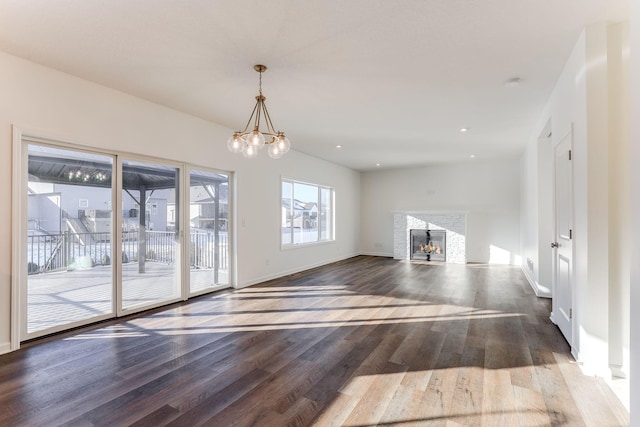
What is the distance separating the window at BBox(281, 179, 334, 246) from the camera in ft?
22.1

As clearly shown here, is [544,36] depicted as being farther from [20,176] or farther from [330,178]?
[330,178]

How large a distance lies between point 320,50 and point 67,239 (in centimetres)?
331

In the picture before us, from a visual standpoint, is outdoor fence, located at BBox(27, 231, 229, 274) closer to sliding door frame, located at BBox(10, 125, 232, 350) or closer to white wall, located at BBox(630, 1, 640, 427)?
sliding door frame, located at BBox(10, 125, 232, 350)

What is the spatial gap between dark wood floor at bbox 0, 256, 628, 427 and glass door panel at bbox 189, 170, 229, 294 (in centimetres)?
72

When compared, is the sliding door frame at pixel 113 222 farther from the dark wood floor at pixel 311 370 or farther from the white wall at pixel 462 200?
the white wall at pixel 462 200

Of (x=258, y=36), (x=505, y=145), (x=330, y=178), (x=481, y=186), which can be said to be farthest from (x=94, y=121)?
(x=481, y=186)

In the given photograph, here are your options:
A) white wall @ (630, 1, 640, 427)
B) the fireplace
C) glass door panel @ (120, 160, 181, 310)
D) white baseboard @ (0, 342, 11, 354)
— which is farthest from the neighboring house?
white wall @ (630, 1, 640, 427)

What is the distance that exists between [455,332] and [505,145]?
4.48 m

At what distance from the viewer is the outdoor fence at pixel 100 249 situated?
3.24m

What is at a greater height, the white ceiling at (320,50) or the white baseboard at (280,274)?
the white ceiling at (320,50)

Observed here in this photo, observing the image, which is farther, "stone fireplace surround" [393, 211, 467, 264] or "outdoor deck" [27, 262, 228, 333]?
"stone fireplace surround" [393, 211, 467, 264]

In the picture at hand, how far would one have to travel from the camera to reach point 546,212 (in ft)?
15.3

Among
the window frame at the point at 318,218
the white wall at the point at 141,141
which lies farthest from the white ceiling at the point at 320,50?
the window frame at the point at 318,218

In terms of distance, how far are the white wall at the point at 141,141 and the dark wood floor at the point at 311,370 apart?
1.09 m
